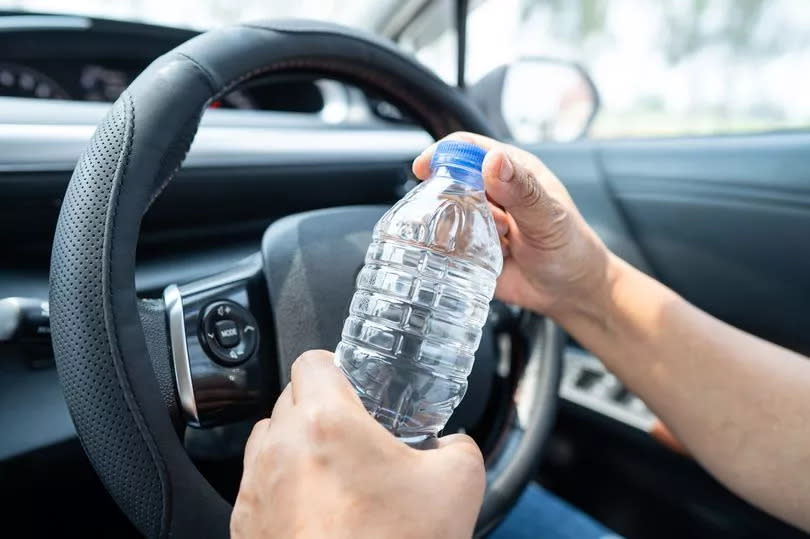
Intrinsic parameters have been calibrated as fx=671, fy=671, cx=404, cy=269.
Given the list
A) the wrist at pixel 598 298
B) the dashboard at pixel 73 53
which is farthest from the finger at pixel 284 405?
the dashboard at pixel 73 53

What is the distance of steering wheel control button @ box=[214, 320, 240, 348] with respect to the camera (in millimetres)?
774

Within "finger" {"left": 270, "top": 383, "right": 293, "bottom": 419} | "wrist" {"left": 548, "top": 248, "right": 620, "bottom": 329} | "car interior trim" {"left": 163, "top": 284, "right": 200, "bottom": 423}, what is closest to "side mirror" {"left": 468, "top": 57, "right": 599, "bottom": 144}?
"wrist" {"left": 548, "top": 248, "right": 620, "bottom": 329}

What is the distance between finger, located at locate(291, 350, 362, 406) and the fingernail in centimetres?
29

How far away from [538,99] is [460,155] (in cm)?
173

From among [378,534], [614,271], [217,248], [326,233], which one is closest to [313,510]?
[378,534]

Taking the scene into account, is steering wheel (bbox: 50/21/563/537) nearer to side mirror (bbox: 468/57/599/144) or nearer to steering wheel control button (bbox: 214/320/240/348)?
steering wheel control button (bbox: 214/320/240/348)

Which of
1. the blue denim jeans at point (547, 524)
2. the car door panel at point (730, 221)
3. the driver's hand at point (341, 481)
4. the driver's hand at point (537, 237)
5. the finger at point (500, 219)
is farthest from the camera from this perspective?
the car door panel at point (730, 221)

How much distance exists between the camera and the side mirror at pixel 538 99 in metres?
2.23

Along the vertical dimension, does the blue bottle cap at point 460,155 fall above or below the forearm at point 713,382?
above

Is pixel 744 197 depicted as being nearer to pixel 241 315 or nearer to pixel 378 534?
pixel 241 315

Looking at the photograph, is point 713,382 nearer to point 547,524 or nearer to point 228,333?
point 547,524

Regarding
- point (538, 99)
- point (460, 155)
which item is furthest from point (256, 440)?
point (538, 99)

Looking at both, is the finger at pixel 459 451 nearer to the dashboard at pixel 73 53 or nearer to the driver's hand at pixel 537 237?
the driver's hand at pixel 537 237

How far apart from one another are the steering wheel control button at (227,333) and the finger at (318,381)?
20cm
